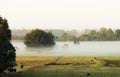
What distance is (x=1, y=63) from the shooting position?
44.8m

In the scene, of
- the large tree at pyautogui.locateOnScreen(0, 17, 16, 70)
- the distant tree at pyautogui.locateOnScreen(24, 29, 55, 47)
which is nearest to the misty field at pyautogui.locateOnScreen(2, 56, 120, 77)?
the large tree at pyautogui.locateOnScreen(0, 17, 16, 70)

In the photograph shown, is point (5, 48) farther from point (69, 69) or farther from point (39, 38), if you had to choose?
point (39, 38)

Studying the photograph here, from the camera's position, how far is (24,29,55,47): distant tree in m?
159

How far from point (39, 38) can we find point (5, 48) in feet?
370

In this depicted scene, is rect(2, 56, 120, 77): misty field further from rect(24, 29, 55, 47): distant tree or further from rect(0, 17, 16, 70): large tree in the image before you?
rect(24, 29, 55, 47): distant tree

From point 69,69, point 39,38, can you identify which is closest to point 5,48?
point 69,69

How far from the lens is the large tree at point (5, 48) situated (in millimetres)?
45469

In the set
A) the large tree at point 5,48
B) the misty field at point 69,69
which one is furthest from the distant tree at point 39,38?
the large tree at point 5,48

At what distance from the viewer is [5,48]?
47.0 meters

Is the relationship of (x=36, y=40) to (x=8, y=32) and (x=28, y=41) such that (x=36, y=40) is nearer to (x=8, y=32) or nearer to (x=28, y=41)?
(x=28, y=41)

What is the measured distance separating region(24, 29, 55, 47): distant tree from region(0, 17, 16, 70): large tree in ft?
360

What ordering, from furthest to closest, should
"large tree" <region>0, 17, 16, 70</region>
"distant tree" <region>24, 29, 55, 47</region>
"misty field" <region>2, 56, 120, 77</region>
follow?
"distant tree" <region>24, 29, 55, 47</region> → "large tree" <region>0, 17, 16, 70</region> → "misty field" <region>2, 56, 120, 77</region>

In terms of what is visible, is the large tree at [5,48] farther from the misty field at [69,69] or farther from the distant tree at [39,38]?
the distant tree at [39,38]

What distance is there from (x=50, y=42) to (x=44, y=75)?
4649 inches
